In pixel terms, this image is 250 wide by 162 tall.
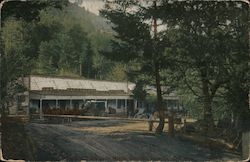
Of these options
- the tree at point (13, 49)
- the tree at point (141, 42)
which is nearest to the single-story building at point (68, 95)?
the tree at point (13, 49)

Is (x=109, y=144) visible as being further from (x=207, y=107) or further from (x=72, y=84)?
(x=207, y=107)

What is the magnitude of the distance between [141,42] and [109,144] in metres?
2.56

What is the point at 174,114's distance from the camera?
953 centimetres

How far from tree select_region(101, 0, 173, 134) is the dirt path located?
0.52 meters

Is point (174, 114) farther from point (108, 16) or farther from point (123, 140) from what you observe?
point (108, 16)

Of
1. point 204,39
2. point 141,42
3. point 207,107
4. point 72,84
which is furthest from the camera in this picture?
point 207,107

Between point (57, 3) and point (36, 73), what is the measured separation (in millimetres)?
1667

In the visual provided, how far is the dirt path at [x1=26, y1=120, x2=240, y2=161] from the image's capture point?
328 inches

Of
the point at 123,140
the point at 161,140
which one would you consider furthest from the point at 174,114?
the point at 123,140

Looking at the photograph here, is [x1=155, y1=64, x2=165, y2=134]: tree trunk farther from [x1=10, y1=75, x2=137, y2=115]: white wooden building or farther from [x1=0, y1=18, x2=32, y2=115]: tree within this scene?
[x1=0, y1=18, x2=32, y2=115]: tree

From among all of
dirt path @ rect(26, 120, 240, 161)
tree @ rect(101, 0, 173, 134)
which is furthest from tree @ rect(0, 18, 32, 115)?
tree @ rect(101, 0, 173, 134)

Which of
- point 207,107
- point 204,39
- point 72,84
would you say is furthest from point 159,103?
point 72,84

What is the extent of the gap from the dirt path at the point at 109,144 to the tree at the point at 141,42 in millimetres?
518

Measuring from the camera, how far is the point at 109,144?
859cm
